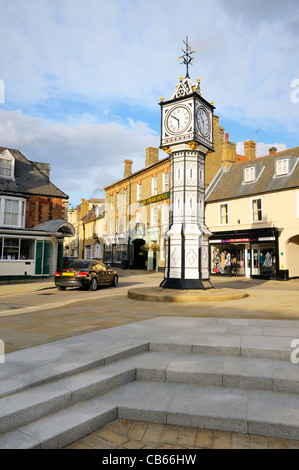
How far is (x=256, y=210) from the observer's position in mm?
25406

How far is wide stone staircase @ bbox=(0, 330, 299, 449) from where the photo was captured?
3.26m

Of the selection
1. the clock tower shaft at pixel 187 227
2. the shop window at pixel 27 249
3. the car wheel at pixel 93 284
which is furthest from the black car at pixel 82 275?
the shop window at pixel 27 249

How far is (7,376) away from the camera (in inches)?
154

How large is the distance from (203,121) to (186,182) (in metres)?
2.50

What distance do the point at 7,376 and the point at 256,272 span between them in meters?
23.4

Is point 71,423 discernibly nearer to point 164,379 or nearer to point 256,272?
point 164,379

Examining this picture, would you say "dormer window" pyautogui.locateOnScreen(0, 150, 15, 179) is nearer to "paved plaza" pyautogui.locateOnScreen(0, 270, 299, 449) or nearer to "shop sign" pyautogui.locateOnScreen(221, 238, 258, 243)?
"shop sign" pyautogui.locateOnScreen(221, 238, 258, 243)

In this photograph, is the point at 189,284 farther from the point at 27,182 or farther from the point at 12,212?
the point at 27,182

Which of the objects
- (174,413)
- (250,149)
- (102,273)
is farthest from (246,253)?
(174,413)

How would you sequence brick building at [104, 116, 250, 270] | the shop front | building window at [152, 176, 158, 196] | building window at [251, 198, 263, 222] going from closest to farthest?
1. the shop front
2. building window at [251, 198, 263, 222]
3. brick building at [104, 116, 250, 270]
4. building window at [152, 176, 158, 196]

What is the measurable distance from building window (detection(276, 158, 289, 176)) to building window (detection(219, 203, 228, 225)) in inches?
197

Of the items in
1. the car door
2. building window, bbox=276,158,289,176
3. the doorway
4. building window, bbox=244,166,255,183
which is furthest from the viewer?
the doorway

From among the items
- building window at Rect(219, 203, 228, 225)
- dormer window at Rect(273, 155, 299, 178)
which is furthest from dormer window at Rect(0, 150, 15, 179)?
dormer window at Rect(273, 155, 299, 178)
